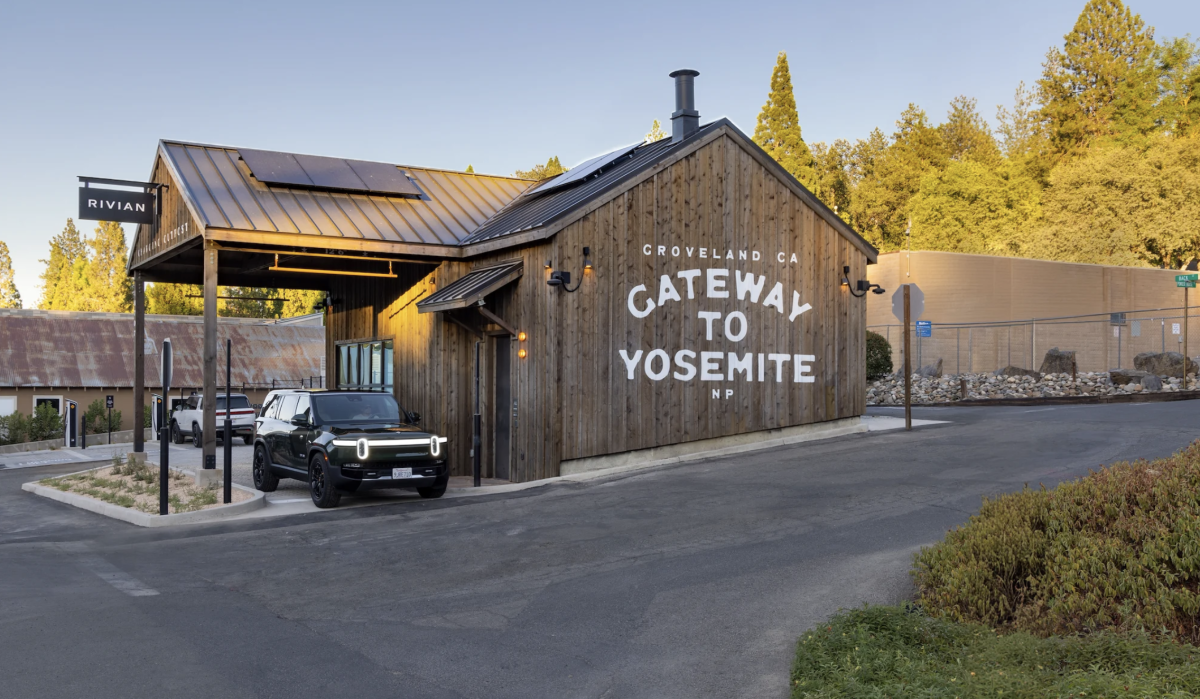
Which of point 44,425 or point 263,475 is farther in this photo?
point 44,425

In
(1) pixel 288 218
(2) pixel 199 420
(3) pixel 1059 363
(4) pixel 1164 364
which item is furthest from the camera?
(3) pixel 1059 363

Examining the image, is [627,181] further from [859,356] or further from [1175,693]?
[1175,693]

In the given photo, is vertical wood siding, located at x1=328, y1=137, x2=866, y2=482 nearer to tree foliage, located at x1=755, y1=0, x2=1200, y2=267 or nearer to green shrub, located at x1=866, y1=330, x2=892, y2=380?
green shrub, located at x1=866, y1=330, x2=892, y2=380

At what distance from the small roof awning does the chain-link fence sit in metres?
24.2

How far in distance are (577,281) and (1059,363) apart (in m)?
22.5

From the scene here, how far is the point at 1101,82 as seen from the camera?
57188 mm

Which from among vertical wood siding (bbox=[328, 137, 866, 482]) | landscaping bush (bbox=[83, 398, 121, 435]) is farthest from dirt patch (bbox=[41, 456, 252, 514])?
landscaping bush (bbox=[83, 398, 121, 435])

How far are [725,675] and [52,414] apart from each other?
119 feet

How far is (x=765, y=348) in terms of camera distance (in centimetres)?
1873

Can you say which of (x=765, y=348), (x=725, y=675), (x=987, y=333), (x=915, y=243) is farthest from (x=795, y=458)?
(x=915, y=243)

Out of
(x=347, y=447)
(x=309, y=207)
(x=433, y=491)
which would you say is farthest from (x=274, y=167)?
(x=433, y=491)

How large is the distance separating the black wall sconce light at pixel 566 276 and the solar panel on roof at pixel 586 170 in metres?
2.92

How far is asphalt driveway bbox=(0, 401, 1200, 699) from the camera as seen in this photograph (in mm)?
6203

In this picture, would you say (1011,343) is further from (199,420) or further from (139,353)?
(139,353)
